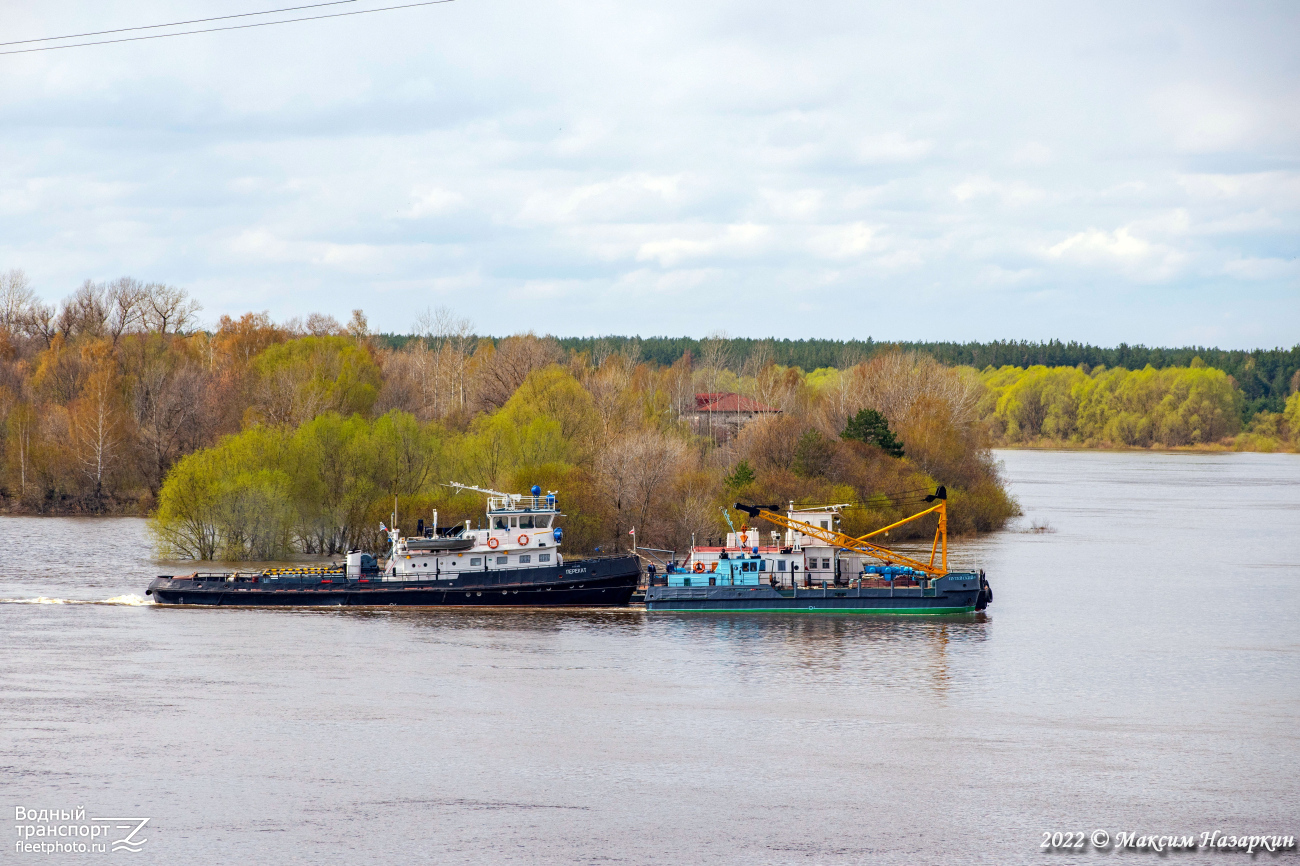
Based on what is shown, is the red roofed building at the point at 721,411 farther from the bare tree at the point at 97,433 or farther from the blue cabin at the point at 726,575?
the blue cabin at the point at 726,575

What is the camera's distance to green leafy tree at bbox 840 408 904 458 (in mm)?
83625

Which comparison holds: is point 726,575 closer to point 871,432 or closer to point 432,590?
point 432,590

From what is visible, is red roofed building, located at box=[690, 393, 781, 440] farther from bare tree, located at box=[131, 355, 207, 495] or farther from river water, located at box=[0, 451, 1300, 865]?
river water, located at box=[0, 451, 1300, 865]

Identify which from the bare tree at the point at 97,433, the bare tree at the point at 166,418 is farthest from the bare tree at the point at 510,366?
the bare tree at the point at 97,433

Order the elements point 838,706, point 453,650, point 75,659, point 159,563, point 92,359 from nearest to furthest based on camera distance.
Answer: point 838,706 < point 75,659 < point 453,650 < point 159,563 < point 92,359

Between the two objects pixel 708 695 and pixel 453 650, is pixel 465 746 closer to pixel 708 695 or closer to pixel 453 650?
pixel 708 695

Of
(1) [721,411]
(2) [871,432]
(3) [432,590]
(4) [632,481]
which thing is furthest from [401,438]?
(1) [721,411]

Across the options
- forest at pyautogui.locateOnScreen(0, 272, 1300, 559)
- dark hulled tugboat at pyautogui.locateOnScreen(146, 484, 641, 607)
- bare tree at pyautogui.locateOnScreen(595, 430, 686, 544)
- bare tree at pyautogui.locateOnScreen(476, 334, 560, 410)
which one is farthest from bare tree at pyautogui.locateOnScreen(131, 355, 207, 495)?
dark hulled tugboat at pyautogui.locateOnScreen(146, 484, 641, 607)

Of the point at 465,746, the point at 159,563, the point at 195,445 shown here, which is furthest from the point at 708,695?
the point at 195,445

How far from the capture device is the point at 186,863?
25.8 metres

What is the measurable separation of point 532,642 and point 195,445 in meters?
60.1

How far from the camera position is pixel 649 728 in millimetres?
35312

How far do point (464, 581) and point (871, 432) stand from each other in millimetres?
37722

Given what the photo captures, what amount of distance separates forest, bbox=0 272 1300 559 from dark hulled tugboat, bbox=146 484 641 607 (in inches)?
564
